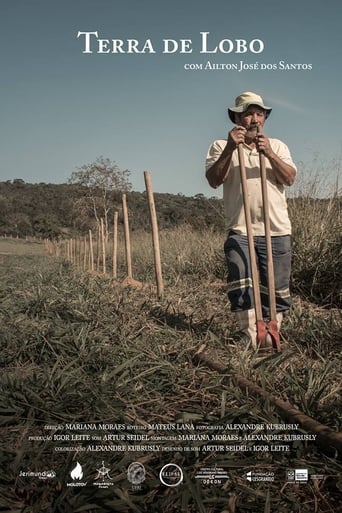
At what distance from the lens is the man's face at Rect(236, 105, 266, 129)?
2.67 metres

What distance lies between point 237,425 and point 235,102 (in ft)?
6.51

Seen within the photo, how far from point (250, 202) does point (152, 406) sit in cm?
143

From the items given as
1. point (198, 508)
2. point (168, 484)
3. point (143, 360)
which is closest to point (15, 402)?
point (143, 360)

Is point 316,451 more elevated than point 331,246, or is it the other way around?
point 331,246

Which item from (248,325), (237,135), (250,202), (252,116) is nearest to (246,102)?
(252,116)

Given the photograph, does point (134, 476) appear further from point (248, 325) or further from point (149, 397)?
point (248, 325)

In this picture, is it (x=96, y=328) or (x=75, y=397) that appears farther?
(x=96, y=328)

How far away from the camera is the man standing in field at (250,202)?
2629 millimetres

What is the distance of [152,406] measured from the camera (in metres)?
1.81

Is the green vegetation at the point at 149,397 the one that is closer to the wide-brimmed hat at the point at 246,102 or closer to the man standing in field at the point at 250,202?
the man standing in field at the point at 250,202

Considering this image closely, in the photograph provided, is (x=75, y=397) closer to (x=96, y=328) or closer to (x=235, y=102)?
(x=96, y=328)

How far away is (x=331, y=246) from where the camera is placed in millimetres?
4430

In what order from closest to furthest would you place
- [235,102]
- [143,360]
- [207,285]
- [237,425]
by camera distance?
1. [237,425]
2. [143,360]
3. [235,102]
4. [207,285]

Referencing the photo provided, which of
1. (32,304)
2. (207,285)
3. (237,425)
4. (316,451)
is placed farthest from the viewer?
(207,285)
